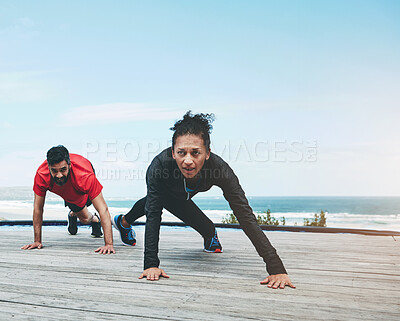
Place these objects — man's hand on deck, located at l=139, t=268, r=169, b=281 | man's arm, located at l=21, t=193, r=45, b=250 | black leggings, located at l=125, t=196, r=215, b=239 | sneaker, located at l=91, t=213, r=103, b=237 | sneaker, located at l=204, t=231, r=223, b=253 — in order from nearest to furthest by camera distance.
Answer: man's hand on deck, located at l=139, t=268, r=169, b=281
black leggings, located at l=125, t=196, r=215, b=239
sneaker, located at l=204, t=231, r=223, b=253
man's arm, located at l=21, t=193, r=45, b=250
sneaker, located at l=91, t=213, r=103, b=237

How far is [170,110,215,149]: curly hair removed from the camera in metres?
2.30

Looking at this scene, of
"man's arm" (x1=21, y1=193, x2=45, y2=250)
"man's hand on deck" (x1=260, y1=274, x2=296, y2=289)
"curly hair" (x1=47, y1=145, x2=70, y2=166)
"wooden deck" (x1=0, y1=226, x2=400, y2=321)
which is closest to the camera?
"wooden deck" (x1=0, y1=226, x2=400, y2=321)

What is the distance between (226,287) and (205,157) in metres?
0.74

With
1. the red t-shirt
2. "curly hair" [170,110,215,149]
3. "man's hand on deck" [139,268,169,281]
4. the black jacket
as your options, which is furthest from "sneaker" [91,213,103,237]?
"curly hair" [170,110,215,149]

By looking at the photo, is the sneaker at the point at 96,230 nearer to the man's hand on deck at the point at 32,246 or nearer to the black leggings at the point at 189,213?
the man's hand on deck at the point at 32,246

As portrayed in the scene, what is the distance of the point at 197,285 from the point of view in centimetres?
227

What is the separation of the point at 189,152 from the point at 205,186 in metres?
0.48

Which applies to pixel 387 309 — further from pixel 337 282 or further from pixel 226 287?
pixel 226 287

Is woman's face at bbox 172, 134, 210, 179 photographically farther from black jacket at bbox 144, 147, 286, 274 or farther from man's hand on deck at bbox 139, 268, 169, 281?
man's hand on deck at bbox 139, 268, 169, 281

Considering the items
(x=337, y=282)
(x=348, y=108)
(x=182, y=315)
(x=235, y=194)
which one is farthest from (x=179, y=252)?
(x=348, y=108)

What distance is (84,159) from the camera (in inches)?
145

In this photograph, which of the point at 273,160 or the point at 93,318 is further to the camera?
the point at 273,160

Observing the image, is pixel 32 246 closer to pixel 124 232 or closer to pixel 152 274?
pixel 124 232

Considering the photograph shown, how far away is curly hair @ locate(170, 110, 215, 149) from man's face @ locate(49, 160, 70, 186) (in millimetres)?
1266
